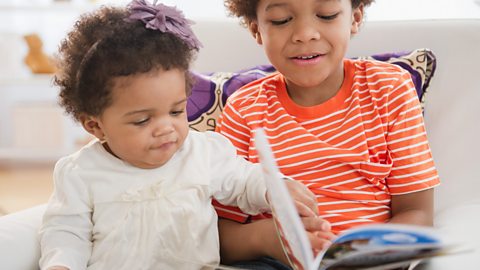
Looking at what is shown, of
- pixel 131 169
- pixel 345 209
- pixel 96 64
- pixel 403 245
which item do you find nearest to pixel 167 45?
pixel 96 64

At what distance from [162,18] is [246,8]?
0.28m

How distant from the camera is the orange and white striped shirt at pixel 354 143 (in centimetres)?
122

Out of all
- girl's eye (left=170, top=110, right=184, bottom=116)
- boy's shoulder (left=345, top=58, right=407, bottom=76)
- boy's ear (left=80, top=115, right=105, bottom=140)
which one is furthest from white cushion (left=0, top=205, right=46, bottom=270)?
→ boy's shoulder (left=345, top=58, right=407, bottom=76)

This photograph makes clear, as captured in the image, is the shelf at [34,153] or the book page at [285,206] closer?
the book page at [285,206]

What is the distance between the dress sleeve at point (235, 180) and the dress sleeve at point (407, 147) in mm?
259

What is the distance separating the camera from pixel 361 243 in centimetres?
77

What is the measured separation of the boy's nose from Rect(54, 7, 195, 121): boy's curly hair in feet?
0.68

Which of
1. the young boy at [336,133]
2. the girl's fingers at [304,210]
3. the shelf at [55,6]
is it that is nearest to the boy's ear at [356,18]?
the young boy at [336,133]

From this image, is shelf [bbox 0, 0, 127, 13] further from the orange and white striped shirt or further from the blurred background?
the orange and white striped shirt

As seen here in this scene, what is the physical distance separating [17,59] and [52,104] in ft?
1.11

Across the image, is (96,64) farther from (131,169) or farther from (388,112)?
(388,112)

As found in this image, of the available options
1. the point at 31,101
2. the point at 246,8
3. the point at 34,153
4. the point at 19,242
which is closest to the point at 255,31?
the point at 246,8

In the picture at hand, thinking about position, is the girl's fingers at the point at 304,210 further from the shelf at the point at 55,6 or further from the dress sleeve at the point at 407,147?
the shelf at the point at 55,6

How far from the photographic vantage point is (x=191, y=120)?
1.48 meters
